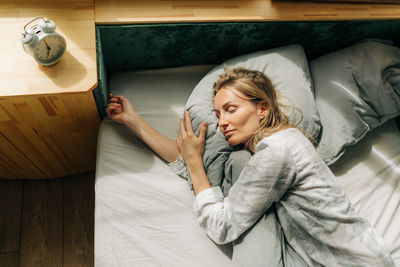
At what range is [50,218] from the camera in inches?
60.1

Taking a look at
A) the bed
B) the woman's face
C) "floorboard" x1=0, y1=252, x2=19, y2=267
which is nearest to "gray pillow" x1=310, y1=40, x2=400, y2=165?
the bed

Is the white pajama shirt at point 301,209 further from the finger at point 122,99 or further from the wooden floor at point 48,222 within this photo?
the wooden floor at point 48,222

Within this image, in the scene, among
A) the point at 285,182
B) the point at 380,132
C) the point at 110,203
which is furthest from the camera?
the point at 380,132

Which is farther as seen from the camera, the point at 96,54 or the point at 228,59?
the point at 228,59

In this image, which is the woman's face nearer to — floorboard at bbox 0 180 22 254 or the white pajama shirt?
the white pajama shirt

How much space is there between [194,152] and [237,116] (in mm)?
206

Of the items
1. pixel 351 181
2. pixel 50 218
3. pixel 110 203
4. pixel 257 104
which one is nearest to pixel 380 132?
pixel 351 181

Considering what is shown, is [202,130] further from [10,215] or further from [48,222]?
[10,215]

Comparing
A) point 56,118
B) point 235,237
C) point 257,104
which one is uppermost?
point 257,104

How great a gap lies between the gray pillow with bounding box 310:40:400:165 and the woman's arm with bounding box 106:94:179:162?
0.57 m

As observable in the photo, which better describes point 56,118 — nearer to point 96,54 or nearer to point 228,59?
point 96,54

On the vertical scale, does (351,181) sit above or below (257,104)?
below

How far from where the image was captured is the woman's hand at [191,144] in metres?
1.19

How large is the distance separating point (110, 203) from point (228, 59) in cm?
78
